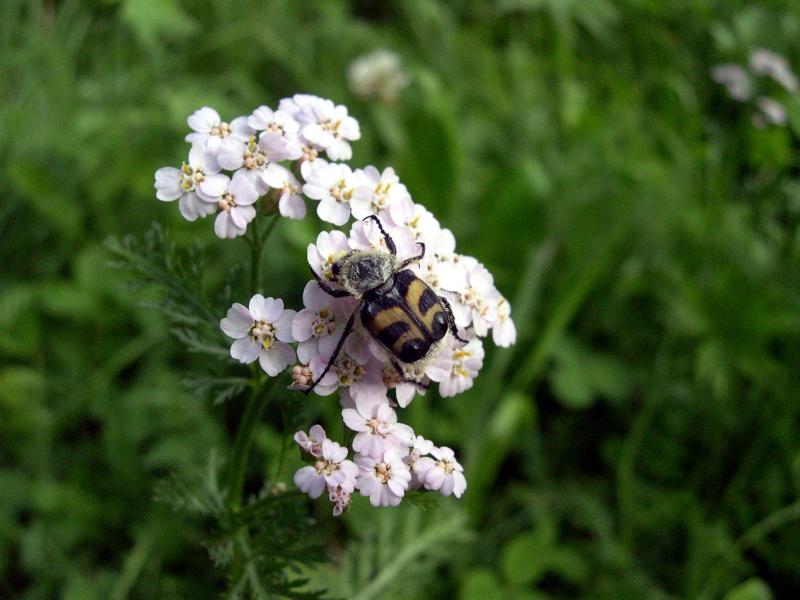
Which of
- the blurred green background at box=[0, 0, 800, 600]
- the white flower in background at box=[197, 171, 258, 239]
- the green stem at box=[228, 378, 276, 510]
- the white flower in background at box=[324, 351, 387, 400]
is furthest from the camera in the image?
the blurred green background at box=[0, 0, 800, 600]

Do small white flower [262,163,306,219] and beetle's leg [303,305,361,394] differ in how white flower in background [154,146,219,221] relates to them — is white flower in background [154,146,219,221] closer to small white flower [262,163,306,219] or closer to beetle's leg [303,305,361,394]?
small white flower [262,163,306,219]

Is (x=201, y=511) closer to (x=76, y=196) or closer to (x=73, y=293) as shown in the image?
(x=73, y=293)

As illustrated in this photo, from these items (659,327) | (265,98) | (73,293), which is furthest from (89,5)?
(659,327)

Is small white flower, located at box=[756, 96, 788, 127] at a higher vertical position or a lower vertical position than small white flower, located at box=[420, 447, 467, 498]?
higher

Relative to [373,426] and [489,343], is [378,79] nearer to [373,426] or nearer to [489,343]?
[489,343]

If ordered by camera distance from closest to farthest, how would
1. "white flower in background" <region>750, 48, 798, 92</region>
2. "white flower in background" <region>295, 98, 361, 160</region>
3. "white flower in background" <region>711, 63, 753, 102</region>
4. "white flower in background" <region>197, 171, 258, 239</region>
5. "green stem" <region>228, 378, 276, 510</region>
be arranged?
"white flower in background" <region>197, 171, 258, 239</region>
"green stem" <region>228, 378, 276, 510</region>
"white flower in background" <region>295, 98, 361, 160</region>
"white flower in background" <region>750, 48, 798, 92</region>
"white flower in background" <region>711, 63, 753, 102</region>

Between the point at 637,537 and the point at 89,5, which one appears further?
the point at 89,5

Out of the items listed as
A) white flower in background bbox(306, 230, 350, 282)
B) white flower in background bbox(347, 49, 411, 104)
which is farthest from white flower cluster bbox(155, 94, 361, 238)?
white flower in background bbox(347, 49, 411, 104)
